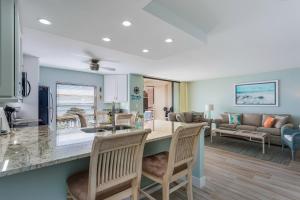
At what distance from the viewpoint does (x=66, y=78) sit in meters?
5.10

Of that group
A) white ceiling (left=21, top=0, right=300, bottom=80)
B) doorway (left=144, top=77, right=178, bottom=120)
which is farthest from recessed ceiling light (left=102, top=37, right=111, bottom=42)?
doorway (left=144, top=77, right=178, bottom=120)

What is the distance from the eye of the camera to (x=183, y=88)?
25.7 feet

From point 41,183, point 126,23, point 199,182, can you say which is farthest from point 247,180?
point 126,23

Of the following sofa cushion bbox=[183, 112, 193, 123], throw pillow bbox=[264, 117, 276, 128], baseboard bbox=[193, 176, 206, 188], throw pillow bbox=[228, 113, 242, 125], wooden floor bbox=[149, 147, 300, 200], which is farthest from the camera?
sofa cushion bbox=[183, 112, 193, 123]

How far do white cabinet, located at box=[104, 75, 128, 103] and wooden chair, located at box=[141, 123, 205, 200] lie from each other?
4.21 meters

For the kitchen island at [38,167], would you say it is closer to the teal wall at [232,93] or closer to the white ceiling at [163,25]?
the white ceiling at [163,25]

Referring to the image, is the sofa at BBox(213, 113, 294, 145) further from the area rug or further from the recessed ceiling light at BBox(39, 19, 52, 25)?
the recessed ceiling light at BBox(39, 19, 52, 25)

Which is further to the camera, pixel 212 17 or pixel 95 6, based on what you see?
pixel 212 17

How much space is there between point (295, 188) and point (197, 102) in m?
5.34

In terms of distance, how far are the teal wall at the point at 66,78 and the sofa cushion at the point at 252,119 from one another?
5.13m

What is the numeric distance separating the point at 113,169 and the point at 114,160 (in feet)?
0.22

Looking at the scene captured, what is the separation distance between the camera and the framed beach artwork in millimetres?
5250

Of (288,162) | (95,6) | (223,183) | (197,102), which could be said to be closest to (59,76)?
(95,6)

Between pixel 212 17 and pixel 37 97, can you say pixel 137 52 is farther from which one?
pixel 37 97
